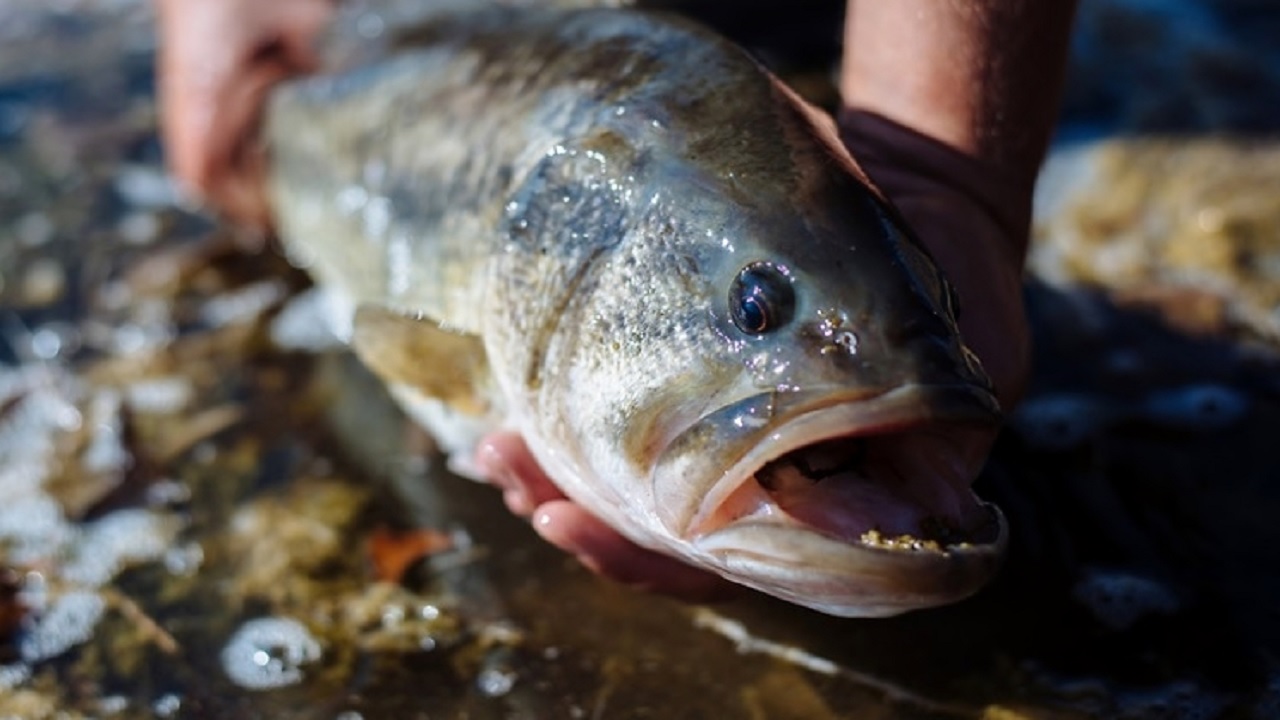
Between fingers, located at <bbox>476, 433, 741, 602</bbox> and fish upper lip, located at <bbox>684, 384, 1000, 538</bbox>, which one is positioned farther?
fingers, located at <bbox>476, 433, 741, 602</bbox>

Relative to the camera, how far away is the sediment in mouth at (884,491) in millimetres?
1844

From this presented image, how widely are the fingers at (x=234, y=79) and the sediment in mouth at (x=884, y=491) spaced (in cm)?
287

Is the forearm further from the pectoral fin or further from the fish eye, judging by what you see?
the pectoral fin

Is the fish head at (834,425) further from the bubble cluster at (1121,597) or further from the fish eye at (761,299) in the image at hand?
the bubble cluster at (1121,597)

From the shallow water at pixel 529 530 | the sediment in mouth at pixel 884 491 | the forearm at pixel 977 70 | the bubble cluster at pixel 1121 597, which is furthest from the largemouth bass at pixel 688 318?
the bubble cluster at pixel 1121 597

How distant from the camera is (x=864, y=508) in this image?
1.87 metres

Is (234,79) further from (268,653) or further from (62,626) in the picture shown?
(268,653)

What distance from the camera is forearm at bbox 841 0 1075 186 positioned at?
7.96ft

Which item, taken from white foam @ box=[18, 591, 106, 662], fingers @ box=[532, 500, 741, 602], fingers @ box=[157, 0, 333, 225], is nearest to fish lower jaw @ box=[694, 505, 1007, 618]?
fingers @ box=[532, 500, 741, 602]

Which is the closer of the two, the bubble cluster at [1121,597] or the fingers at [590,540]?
the fingers at [590,540]

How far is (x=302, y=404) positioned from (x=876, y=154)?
5.94 ft

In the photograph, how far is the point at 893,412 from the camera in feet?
5.83

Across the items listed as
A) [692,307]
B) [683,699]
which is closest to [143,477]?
[683,699]

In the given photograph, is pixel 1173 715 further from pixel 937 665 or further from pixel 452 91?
pixel 452 91
